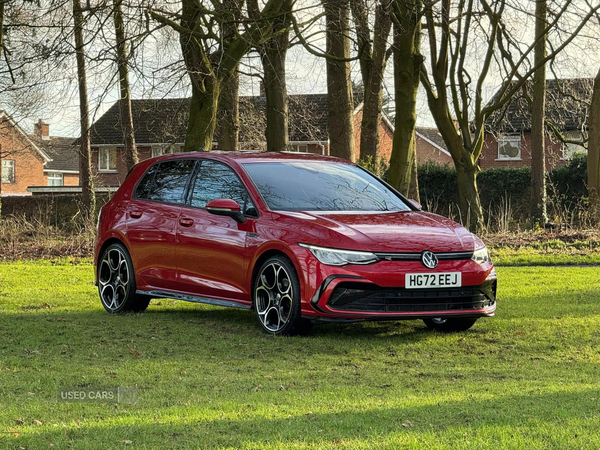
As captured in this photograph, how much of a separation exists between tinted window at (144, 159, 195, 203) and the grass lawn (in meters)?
→ 1.38

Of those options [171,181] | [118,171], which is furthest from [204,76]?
[118,171]

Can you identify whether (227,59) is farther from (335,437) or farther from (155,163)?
(335,437)

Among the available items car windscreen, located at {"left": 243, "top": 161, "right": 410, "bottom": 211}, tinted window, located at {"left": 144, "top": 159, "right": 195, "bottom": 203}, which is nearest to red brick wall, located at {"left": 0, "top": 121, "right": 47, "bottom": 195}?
tinted window, located at {"left": 144, "top": 159, "right": 195, "bottom": 203}

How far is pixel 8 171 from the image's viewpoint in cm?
7712

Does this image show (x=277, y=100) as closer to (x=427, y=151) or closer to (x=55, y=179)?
(x=427, y=151)

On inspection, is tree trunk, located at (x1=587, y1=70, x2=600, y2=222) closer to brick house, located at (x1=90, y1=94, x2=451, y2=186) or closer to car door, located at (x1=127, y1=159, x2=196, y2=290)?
brick house, located at (x1=90, y1=94, x2=451, y2=186)

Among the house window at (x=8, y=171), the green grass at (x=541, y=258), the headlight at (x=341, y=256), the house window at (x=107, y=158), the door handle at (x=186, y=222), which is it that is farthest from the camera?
the house window at (x=8, y=171)

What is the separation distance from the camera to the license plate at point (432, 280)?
871cm

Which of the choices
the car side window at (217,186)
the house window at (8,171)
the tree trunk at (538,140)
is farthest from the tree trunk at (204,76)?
the house window at (8,171)

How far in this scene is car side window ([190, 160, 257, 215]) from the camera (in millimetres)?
9953

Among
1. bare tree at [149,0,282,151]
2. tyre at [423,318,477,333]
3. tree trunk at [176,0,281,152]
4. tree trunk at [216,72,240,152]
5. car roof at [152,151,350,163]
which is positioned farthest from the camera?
tree trunk at [216,72,240,152]

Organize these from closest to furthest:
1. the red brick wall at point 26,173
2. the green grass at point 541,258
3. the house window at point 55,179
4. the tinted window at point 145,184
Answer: the tinted window at point 145,184
the green grass at point 541,258
the red brick wall at point 26,173
the house window at point 55,179

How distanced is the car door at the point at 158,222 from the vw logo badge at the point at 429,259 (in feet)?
9.78

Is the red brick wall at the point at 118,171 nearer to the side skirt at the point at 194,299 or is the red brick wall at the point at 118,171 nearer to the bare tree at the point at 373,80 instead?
the bare tree at the point at 373,80
